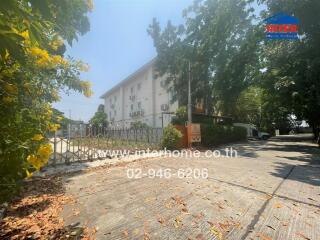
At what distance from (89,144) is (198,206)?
23.5 feet

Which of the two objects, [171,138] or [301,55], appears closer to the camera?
[171,138]

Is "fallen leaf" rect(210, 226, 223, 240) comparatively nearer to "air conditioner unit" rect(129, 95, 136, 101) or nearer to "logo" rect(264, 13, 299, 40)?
"logo" rect(264, 13, 299, 40)

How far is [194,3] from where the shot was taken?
2030 centimetres

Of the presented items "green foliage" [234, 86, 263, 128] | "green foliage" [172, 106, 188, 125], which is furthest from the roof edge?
"green foliage" [234, 86, 263, 128]

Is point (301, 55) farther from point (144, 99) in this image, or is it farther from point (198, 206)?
point (144, 99)

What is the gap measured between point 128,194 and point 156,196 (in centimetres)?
73

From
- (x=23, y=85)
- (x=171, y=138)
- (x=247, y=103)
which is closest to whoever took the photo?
(x=23, y=85)

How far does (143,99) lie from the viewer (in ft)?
105

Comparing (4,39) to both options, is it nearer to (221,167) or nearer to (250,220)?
(250,220)

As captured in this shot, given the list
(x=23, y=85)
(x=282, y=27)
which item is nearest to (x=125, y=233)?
(x=23, y=85)

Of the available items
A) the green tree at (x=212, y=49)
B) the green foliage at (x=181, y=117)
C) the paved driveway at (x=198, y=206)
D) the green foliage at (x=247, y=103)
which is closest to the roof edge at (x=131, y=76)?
the green tree at (x=212, y=49)

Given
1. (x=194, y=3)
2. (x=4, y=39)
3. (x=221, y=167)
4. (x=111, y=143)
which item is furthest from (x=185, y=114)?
(x=4, y=39)

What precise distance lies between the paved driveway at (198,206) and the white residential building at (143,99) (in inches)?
672

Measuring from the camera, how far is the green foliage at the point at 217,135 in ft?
57.0
